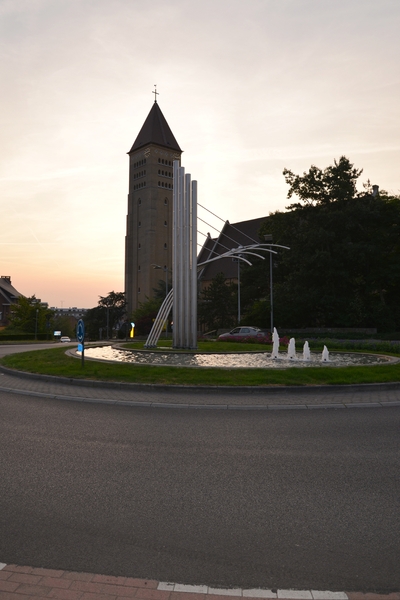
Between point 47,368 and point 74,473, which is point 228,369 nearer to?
point 47,368

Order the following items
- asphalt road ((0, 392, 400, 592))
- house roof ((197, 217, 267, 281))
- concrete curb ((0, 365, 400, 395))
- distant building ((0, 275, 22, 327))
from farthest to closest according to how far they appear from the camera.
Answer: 1. distant building ((0, 275, 22, 327))
2. house roof ((197, 217, 267, 281))
3. concrete curb ((0, 365, 400, 395))
4. asphalt road ((0, 392, 400, 592))

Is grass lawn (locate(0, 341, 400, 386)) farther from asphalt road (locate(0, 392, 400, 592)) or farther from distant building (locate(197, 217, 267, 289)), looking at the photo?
distant building (locate(197, 217, 267, 289))

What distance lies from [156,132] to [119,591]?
122225 millimetres

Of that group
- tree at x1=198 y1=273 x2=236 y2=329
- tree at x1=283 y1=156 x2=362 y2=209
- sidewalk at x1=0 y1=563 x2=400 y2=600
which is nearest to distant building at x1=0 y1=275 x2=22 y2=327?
tree at x1=198 y1=273 x2=236 y2=329

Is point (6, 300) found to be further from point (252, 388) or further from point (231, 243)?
point (252, 388)

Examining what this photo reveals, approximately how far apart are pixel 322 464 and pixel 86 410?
5.32 meters

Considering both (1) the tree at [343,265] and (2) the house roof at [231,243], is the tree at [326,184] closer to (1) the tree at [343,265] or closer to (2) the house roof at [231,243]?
(1) the tree at [343,265]

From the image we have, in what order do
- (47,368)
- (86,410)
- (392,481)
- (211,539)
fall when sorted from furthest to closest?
1. (47,368)
2. (86,410)
3. (392,481)
4. (211,539)

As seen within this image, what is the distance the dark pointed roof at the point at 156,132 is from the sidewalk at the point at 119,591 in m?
120

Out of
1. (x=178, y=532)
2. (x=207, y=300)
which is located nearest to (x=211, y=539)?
(x=178, y=532)

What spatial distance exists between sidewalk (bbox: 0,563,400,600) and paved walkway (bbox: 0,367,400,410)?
718cm

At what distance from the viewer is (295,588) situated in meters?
3.50

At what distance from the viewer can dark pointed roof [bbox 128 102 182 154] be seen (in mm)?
118688

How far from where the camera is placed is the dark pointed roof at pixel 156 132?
118688mm
